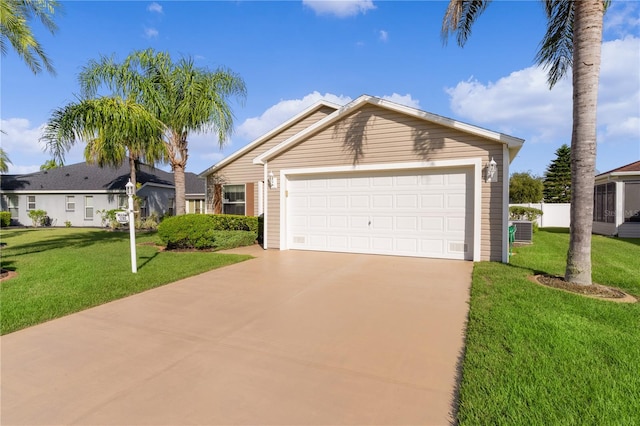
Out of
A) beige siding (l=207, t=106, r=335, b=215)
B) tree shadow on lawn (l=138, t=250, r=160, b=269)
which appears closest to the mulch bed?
tree shadow on lawn (l=138, t=250, r=160, b=269)

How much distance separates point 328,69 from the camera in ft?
43.6

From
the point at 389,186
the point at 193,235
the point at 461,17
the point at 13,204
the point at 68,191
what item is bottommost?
the point at 193,235

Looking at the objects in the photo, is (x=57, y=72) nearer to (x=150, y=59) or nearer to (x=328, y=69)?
(x=150, y=59)

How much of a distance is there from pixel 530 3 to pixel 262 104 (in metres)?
10.6

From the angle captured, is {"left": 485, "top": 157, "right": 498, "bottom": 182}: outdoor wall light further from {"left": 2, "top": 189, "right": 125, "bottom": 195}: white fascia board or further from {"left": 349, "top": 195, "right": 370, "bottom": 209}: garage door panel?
{"left": 2, "top": 189, "right": 125, "bottom": 195}: white fascia board

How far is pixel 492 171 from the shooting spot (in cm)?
745

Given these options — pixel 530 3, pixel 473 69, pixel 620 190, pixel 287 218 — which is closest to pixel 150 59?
pixel 287 218

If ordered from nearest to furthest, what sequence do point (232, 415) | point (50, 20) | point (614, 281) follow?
1. point (232, 415)
2. point (614, 281)
3. point (50, 20)

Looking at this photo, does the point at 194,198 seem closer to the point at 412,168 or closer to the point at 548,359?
the point at 412,168

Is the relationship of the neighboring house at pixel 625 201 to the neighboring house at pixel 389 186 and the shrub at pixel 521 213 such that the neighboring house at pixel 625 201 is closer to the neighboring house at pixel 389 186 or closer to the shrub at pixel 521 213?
the shrub at pixel 521 213

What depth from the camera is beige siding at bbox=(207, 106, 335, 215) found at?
14.0 m

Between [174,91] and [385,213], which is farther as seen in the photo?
[174,91]

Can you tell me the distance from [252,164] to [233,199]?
1.93 metres

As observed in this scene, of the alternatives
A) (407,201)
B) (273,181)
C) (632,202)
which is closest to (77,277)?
(273,181)
